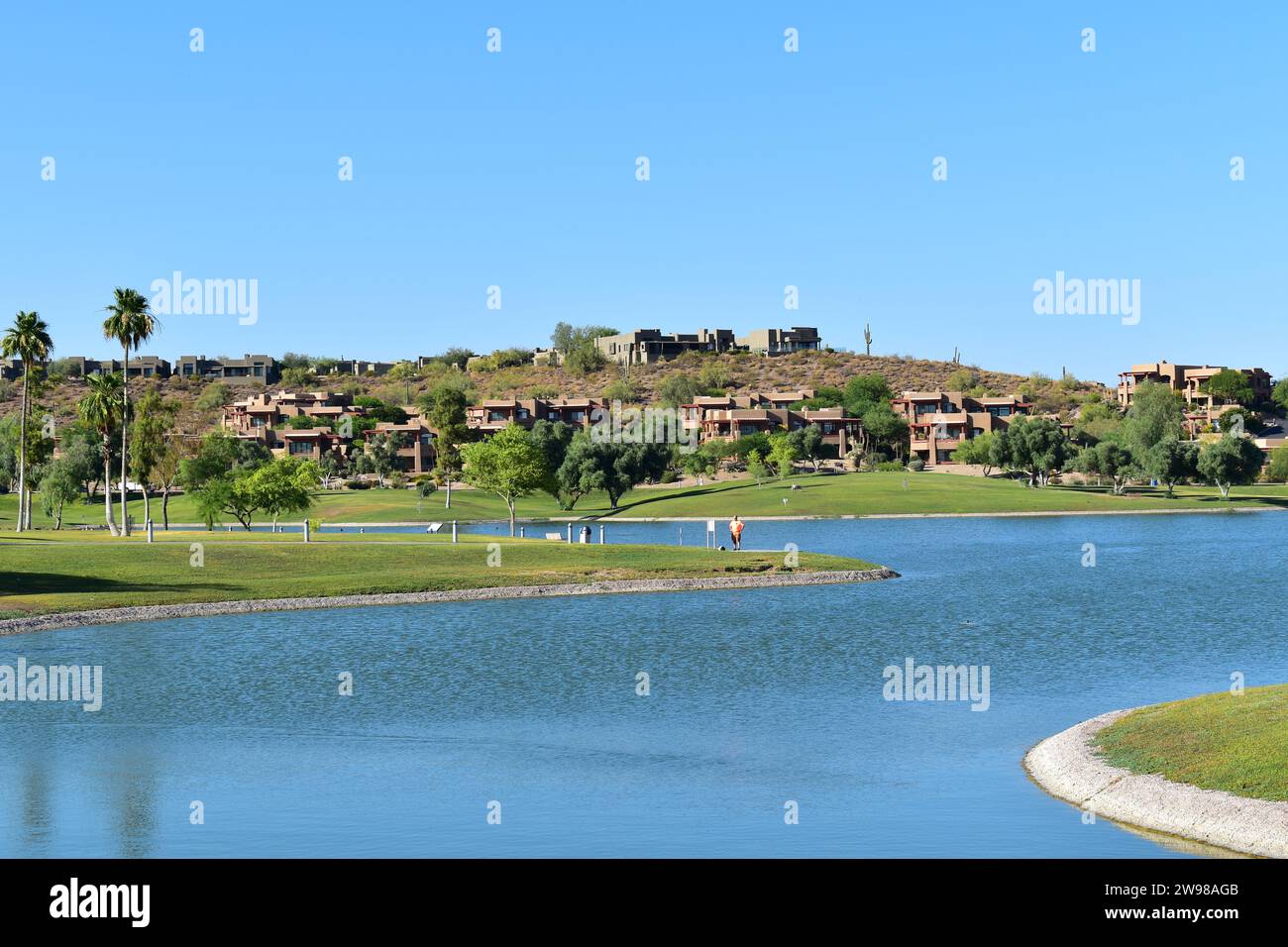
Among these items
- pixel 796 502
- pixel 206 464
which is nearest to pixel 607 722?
pixel 206 464

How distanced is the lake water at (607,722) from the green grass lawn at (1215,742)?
7.39ft

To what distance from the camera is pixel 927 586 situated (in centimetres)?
8000

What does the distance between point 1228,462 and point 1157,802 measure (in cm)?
13936

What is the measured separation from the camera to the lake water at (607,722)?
90.9 ft

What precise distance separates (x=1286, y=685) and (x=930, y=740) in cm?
832

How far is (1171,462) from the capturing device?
158500mm

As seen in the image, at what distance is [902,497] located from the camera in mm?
154750

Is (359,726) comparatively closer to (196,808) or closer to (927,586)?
(196,808)

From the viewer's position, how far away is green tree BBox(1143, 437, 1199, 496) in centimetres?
15812

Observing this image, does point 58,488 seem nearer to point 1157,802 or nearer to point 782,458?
point 782,458
